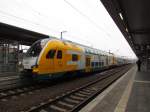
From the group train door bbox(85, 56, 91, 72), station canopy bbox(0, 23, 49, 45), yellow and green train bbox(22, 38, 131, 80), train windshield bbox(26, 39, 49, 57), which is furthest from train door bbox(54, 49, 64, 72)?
station canopy bbox(0, 23, 49, 45)

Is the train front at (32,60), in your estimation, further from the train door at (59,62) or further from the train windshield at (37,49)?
the train door at (59,62)

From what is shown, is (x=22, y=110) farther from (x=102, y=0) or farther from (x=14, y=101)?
(x=102, y=0)

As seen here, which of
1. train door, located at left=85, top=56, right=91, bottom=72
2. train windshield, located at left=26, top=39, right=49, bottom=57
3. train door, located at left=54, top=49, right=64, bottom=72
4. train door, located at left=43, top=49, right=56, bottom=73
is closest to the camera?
train door, located at left=43, top=49, right=56, bottom=73

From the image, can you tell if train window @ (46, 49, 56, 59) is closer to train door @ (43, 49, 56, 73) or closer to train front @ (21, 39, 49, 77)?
train door @ (43, 49, 56, 73)

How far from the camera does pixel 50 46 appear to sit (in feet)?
42.7

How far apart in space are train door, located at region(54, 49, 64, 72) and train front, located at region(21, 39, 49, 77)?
4.00 feet

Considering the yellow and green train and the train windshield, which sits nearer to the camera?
the yellow and green train

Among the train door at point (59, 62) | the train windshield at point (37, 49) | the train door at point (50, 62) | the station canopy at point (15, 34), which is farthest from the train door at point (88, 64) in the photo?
the train windshield at point (37, 49)

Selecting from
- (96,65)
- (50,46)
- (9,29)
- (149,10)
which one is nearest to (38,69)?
(50,46)

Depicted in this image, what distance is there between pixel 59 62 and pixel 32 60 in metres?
2.06

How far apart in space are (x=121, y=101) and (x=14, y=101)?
411cm

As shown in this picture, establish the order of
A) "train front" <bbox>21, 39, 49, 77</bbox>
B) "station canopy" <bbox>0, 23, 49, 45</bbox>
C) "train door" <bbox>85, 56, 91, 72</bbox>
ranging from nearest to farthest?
1. "train front" <bbox>21, 39, 49, 77</bbox>
2. "train door" <bbox>85, 56, 91, 72</bbox>
3. "station canopy" <bbox>0, 23, 49, 45</bbox>

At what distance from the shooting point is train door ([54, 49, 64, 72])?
13538mm

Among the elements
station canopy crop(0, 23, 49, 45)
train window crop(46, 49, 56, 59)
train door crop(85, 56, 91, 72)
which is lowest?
train door crop(85, 56, 91, 72)
